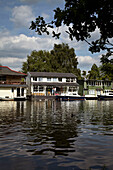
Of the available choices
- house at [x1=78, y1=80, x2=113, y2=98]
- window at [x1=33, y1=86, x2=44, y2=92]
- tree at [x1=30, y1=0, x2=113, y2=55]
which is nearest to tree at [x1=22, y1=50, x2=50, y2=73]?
window at [x1=33, y1=86, x2=44, y2=92]

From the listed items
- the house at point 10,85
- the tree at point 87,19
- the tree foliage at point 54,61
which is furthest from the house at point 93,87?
the tree at point 87,19

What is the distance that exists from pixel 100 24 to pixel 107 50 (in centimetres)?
68

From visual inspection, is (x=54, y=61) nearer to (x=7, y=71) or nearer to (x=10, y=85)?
Result: (x=7, y=71)

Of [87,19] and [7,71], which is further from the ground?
[7,71]

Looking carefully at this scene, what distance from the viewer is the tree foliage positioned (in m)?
84.5

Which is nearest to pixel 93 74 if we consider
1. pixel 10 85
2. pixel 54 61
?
pixel 54 61

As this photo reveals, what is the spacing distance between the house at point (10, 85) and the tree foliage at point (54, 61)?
66.1 ft

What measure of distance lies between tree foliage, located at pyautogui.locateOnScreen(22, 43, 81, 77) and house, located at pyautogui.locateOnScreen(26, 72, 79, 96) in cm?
1212

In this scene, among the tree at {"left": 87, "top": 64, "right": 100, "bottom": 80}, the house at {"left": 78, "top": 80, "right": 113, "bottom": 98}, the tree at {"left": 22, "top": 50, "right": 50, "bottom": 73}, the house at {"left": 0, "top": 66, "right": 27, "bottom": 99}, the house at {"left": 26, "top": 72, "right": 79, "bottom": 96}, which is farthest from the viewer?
the tree at {"left": 87, "top": 64, "right": 100, "bottom": 80}

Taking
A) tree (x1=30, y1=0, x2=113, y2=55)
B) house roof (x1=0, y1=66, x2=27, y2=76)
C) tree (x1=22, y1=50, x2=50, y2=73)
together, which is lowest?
tree (x1=30, y1=0, x2=113, y2=55)

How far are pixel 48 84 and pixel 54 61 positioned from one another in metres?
23.4

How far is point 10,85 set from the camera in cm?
5959

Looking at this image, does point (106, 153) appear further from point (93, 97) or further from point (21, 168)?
point (93, 97)

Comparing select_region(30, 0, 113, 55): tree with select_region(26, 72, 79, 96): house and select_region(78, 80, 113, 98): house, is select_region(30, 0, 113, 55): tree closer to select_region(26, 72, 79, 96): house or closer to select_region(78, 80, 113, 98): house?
select_region(26, 72, 79, 96): house
